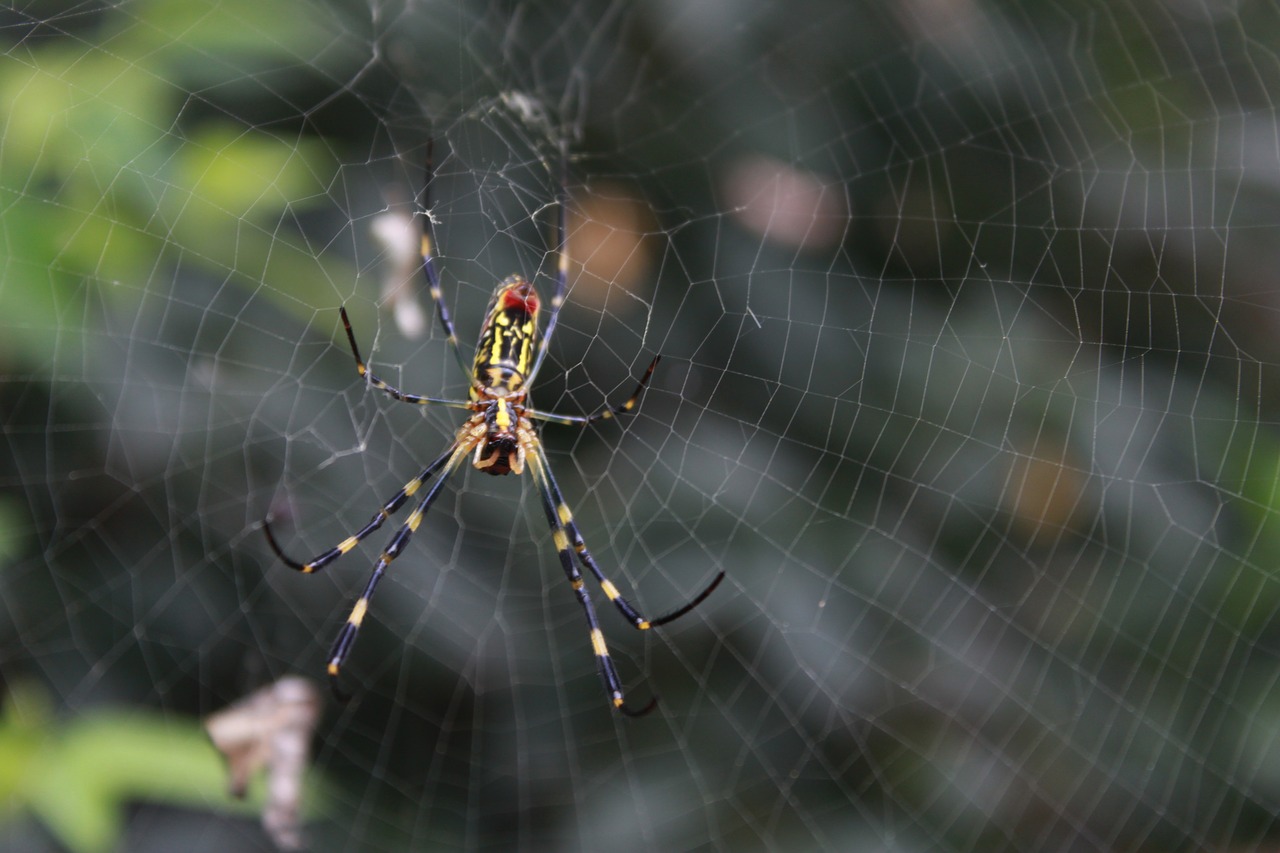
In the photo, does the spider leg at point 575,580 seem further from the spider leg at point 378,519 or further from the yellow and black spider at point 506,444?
the spider leg at point 378,519

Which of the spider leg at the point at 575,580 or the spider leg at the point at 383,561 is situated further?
the spider leg at the point at 575,580

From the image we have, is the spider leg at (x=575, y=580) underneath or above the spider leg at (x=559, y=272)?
underneath

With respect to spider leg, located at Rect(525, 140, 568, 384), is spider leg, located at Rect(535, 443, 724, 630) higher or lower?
lower

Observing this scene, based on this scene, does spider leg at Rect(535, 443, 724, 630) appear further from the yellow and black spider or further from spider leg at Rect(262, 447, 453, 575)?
spider leg at Rect(262, 447, 453, 575)

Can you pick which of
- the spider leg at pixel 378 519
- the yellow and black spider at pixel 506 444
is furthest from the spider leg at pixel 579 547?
the spider leg at pixel 378 519

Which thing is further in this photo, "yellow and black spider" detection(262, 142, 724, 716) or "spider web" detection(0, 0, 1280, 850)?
"spider web" detection(0, 0, 1280, 850)

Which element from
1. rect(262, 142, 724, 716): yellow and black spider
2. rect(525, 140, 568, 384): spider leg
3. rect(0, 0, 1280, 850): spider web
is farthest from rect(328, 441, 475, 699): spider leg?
rect(525, 140, 568, 384): spider leg

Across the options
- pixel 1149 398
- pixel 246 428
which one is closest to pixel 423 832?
pixel 246 428

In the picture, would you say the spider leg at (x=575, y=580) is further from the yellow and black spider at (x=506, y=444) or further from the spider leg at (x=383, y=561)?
the spider leg at (x=383, y=561)

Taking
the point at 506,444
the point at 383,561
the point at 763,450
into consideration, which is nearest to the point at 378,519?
the point at 383,561
